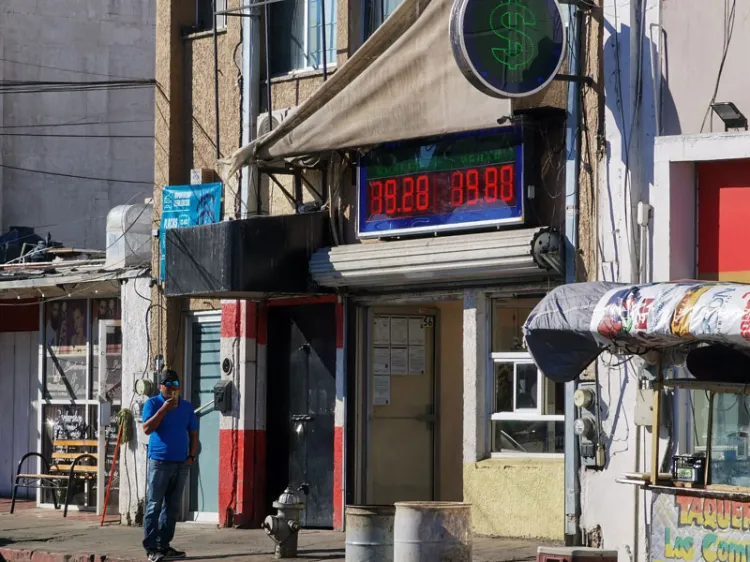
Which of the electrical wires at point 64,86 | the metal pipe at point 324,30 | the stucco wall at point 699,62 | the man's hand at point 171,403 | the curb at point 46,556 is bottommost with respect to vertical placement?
the curb at point 46,556

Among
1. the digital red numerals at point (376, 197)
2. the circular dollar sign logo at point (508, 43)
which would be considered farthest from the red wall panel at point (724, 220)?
the digital red numerals at point (376, 197)

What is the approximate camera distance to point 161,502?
13.8m

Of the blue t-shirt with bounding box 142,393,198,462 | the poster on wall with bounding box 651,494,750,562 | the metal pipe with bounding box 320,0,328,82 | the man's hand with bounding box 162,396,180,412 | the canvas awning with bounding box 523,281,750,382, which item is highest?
the metal pipe with bounding box 320,0,328,82

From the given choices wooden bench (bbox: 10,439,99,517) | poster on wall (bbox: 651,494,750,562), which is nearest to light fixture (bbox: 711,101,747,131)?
poster on wall (bbox: 651,494,750,562)

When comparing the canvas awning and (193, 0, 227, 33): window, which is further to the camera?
(193, 0, 227, 33): window

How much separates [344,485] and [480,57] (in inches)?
203

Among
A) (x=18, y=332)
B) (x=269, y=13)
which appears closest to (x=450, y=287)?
(x=269, y=13)

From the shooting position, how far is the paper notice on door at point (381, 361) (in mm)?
15867

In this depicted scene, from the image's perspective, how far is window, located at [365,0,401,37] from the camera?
15.6 m

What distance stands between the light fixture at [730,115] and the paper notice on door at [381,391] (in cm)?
511

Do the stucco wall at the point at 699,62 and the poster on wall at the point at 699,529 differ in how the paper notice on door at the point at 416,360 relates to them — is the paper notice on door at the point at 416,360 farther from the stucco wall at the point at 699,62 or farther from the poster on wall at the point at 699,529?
the poster on wall at the point at 699,529

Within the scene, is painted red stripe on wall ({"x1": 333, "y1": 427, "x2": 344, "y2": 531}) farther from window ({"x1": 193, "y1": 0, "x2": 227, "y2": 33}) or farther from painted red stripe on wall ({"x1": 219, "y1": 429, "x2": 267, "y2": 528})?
window ({"x1": 193, "y1": 0, "x2": 227, "y2": 33})

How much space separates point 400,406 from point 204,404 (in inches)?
104

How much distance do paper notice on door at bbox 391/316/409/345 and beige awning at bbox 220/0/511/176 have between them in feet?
7.15
